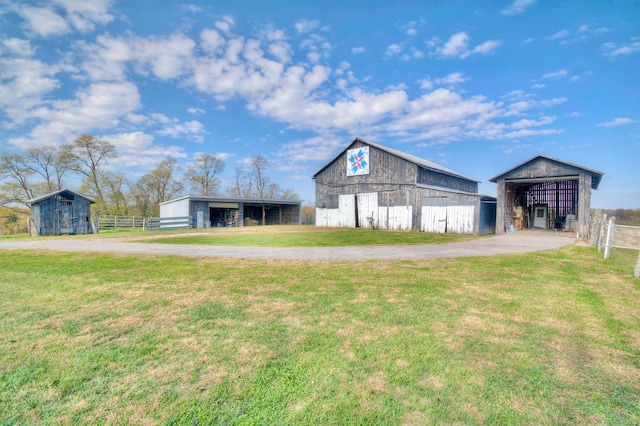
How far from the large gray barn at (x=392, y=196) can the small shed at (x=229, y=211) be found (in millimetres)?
6878

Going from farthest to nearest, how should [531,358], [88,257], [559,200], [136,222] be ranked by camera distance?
[136,222] → [559,200] → [88,257] → [531,358]

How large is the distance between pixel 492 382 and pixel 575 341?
66.4 inches

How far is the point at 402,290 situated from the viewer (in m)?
5.17

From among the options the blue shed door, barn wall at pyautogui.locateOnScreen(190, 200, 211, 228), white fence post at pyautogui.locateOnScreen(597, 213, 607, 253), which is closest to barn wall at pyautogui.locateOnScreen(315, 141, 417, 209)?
barn wall at pyautogui.locateOnScreen(190, 200, 211, 228)

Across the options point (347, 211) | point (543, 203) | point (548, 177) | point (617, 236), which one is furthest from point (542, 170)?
point (347, 211)

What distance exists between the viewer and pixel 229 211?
108 ft

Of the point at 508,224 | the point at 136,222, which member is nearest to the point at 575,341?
the point at 508,224

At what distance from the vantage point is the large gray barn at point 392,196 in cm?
1891

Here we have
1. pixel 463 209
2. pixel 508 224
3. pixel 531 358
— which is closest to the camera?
pixel 531 358

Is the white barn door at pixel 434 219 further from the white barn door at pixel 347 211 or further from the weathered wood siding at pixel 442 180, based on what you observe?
the white barn door at pixel 347 211

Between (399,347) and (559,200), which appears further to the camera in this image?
(559,200)

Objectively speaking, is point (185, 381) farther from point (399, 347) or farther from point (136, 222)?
point (136, 222)

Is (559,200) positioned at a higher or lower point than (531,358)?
higher

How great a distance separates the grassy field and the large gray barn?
13309mm
